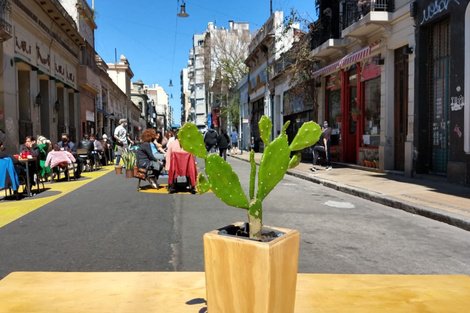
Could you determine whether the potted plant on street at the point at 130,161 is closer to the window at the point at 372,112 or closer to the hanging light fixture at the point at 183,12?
the window at the point at 372,112

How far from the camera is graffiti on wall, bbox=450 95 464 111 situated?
948 centimetres

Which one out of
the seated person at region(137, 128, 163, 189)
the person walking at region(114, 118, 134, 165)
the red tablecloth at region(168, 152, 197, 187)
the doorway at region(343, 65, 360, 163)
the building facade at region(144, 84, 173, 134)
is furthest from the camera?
the building facade at region(144, 84, 173, 134)

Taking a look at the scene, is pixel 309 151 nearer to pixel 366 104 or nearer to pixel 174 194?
pixel 366 104

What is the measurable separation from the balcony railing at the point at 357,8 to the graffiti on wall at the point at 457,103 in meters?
4.39

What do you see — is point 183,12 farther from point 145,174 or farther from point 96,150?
point 145,174

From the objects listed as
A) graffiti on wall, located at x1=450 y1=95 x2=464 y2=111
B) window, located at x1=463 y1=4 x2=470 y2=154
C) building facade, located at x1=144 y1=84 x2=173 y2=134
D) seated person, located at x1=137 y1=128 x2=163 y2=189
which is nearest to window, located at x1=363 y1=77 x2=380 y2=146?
graffiti on wall, located at x1=450 y1=95 x2=464 y2=111

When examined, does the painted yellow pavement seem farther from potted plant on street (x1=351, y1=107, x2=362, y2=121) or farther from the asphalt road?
potted plant on street (x1=351, y1=107, x2=362, y2=121)

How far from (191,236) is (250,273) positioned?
3.46m

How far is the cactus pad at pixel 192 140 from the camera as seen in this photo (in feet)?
7.00

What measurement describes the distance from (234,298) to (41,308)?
4.60 ft

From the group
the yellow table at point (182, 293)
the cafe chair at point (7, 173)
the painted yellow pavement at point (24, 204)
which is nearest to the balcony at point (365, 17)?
the painted yellow pavement at point (24, 204)

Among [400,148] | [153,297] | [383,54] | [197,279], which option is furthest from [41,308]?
[383,54]

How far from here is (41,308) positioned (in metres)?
2.51

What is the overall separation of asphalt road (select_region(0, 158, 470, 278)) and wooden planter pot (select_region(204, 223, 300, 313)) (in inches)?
78.3
